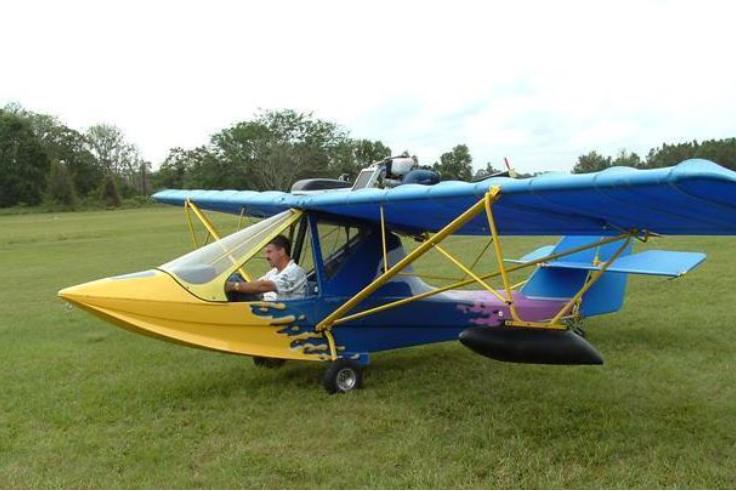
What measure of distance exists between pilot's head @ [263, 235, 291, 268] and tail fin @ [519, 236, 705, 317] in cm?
282

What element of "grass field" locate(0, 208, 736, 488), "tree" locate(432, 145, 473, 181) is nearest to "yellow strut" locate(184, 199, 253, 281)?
"grass field" locate(0, 208, 736, 488)

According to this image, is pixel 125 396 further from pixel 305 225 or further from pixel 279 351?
pixel 305 225

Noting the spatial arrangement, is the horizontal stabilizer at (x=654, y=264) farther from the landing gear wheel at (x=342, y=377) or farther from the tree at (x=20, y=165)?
the tree at (x=20, y=165)

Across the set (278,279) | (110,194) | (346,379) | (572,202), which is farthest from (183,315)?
(110,194)

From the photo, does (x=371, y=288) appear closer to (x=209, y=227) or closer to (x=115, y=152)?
(x=209, y=227)

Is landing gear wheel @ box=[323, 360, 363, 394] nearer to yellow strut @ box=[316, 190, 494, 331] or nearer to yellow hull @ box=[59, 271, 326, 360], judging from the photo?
yellow hull @ box=[59, 271, 326, 360]

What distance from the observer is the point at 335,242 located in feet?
22.5

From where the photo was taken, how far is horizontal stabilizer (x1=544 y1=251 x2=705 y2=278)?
7.13 meters

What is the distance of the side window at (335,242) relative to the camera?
6.80 meters

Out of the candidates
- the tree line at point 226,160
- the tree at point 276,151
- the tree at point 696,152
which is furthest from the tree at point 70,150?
the tree at point 696,152

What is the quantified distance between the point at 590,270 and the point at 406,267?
2.70 m

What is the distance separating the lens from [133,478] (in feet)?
14.4

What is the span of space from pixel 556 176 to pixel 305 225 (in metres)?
2.94

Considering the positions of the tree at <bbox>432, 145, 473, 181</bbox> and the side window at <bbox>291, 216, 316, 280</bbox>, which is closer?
the side window at <bbox>291, 216, 316, 280</bbox>
